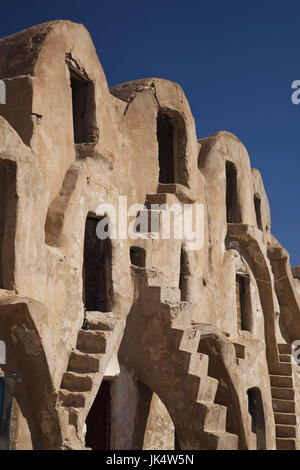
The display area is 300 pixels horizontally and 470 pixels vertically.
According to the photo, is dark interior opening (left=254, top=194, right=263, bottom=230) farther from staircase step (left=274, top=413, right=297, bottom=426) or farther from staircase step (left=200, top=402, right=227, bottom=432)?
staircase step (left=200, top=402, right=227, bottom=432)

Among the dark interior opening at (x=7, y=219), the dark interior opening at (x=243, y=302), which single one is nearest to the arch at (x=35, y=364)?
the dark interior opening at (x=7, y=219)

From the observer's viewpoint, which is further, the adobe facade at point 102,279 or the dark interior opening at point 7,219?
the adobe facade at point 102,279

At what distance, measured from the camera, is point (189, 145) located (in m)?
15.1

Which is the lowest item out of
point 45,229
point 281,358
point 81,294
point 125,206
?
point 281,358

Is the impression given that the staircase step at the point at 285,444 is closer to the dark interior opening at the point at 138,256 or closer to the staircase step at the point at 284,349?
the staircase step at the point at 284,349

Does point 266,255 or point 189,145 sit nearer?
point 189,145

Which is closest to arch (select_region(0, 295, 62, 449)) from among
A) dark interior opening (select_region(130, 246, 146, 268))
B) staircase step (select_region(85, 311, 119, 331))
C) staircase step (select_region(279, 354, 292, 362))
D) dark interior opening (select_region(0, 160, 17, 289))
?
dark interior opening (select_region(0, 160, 17, 289))

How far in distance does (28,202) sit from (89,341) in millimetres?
2497

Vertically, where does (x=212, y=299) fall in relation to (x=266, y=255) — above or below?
below

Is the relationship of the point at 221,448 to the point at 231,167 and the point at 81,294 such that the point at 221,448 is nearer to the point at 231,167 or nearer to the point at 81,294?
the point at 81,294

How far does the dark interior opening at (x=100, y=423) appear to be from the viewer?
11.4 m

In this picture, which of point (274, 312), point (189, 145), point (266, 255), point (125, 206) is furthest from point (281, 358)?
point (125, 206)

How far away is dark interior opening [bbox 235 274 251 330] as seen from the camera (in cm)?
1703

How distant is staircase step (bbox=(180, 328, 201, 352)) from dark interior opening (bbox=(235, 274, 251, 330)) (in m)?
5.82
